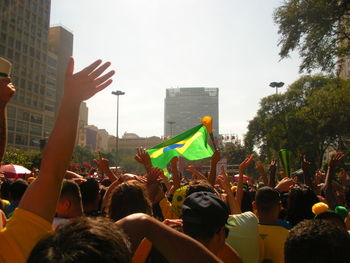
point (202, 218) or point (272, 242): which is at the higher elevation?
point (202, 218)

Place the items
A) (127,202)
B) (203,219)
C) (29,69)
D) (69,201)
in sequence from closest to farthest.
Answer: (203,219) < (127,202) < (69,201) < (29,69)

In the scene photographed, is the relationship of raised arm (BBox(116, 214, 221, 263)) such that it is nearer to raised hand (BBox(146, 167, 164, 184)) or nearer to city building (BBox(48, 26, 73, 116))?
raised hand (BBox(146, 167, 164, 184))

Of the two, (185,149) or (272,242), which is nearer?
(272,242)

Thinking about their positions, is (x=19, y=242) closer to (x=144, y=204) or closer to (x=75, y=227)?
(x=75, y=227)

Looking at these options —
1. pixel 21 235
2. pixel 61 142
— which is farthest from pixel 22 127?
pixel 21 235

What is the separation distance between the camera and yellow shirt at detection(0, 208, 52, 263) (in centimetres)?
157

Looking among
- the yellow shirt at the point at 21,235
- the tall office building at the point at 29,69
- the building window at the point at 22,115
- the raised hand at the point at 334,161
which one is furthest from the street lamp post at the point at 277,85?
the building window at the point at 22,115

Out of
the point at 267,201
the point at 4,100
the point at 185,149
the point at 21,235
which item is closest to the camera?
the point at 21,235

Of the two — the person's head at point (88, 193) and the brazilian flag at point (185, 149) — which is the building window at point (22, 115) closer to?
the brazilian flag at point (185, 149)

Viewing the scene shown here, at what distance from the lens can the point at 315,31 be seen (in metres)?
18.1

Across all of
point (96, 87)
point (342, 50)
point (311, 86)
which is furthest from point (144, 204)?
point (311, 86)

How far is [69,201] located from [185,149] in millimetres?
7771

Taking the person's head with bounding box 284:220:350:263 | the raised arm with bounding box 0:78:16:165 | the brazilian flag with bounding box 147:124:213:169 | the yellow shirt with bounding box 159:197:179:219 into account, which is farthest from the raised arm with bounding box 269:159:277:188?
the raised arm with bounding box 0:78:16:165

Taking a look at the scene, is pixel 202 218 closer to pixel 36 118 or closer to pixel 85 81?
pixel 85 81
